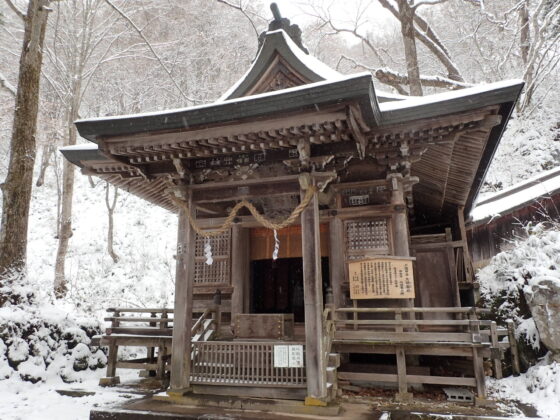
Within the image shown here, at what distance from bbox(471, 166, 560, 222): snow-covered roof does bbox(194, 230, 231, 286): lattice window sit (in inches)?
381

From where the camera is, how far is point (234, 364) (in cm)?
694

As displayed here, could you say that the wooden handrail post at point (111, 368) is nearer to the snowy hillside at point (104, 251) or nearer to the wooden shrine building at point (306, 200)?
the wooden shrine building at point (306, 200)

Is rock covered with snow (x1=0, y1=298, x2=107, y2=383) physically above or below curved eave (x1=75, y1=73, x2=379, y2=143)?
below

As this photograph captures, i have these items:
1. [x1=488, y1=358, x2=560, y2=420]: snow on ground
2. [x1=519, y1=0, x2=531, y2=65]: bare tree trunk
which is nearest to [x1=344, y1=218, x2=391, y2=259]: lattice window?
[x1=488, y1=358, x2=560, y2=420]: snow on ground

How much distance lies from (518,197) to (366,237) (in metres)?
9.04

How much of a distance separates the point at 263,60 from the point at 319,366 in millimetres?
6808

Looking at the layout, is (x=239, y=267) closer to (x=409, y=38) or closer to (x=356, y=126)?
(x=356, y=126)

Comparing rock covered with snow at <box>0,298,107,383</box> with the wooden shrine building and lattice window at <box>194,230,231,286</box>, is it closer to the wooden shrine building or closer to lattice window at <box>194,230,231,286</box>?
the wooden shrine building

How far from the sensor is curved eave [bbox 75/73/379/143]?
560 centimetres

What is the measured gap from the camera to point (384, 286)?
814 cm

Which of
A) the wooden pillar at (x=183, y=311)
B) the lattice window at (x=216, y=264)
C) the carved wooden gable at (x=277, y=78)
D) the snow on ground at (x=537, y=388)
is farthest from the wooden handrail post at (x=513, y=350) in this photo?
the carved wooden gable at (x=277, y=78)

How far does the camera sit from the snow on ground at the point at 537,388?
272 inches

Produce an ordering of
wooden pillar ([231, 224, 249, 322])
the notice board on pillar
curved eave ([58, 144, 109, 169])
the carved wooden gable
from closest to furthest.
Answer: curved eave ([58, 144, 109, 169]) → the notice board on pillar → the carved wooden gable → wooden pillar ([231, 224, 249, 322])

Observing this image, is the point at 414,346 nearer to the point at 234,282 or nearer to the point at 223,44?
the point at 234,282
